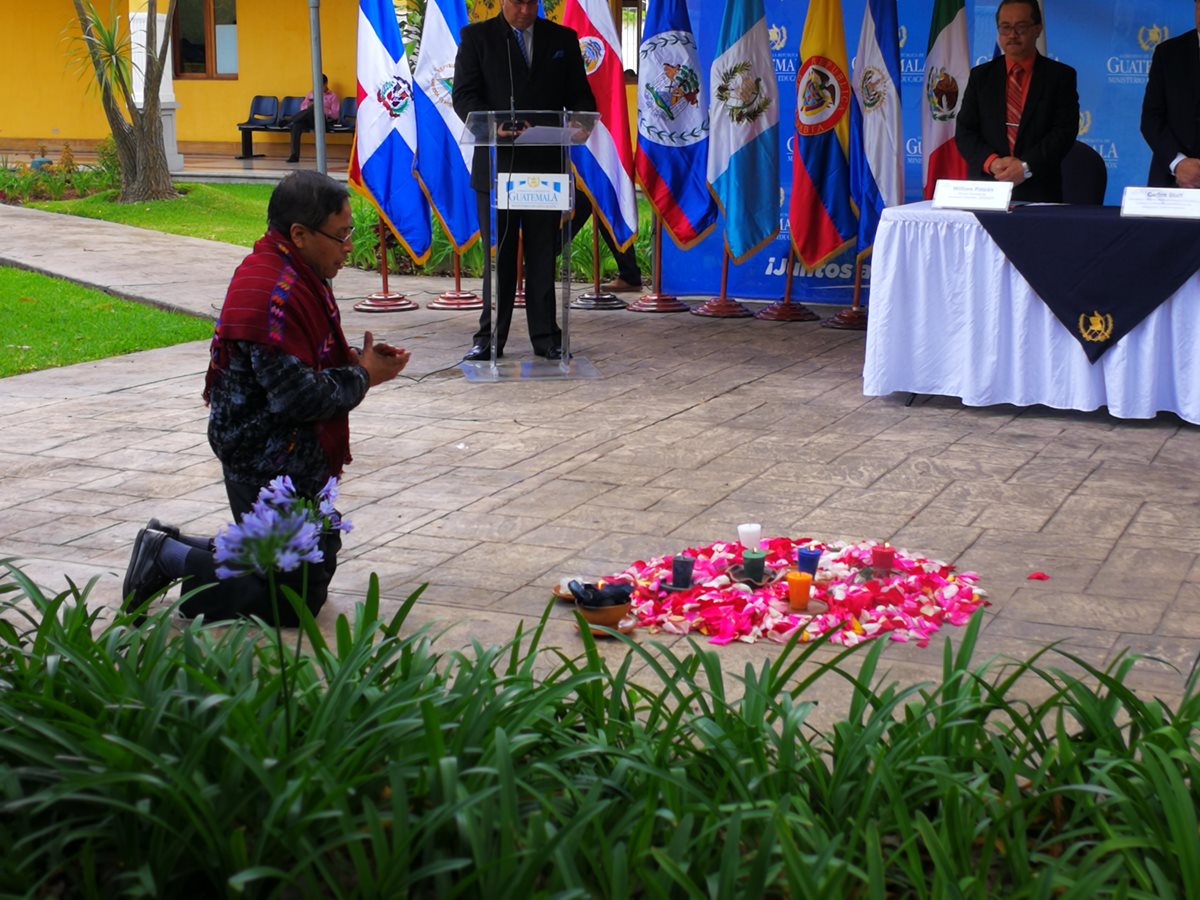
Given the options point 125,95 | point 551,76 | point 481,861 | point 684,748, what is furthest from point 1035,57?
point 125,95

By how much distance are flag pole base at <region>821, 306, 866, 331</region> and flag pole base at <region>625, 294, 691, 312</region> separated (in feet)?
3.94

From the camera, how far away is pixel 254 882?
2447 mm

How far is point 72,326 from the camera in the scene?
1019 cm

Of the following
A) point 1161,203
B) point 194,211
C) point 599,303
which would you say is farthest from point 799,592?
point 194,211

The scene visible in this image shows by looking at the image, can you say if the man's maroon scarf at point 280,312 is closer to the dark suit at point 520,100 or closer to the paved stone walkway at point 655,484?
the paved stone walkway at point 655,484

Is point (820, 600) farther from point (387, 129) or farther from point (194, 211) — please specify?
point (194, 211)

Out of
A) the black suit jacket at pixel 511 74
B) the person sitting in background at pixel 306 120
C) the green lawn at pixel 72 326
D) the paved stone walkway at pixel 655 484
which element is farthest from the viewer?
the person sitting in background at pixel 306 120

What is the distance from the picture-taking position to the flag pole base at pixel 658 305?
36.8 ft

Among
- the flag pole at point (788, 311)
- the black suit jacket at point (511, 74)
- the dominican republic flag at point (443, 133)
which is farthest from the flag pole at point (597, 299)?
the black suit jacket at point (511, 74)

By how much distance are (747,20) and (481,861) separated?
9.04m

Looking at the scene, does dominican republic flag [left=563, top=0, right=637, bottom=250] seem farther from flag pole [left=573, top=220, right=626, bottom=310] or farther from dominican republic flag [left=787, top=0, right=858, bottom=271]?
dominican republic flag [left=787, top=0, right=858, bottom=271]

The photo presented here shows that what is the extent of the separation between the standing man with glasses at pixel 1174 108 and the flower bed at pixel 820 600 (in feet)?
13.0

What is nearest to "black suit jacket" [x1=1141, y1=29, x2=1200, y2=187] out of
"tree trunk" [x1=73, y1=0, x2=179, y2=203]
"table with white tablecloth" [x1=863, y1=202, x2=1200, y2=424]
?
"table with white tablecloth" [x1=863, y1=202, x2=1200, y2=424]

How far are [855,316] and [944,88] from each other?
1.64 meters
